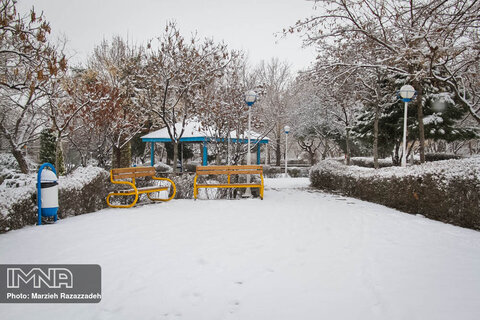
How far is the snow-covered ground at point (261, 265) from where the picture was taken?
93.0 inches

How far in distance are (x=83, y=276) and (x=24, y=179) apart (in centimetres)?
588

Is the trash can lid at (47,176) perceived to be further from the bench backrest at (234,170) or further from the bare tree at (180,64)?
the bare tree at (180,64)

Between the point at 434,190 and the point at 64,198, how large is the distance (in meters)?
6.91

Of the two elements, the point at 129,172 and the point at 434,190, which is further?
the point at 129,172

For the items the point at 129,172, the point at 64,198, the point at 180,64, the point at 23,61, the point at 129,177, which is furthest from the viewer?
the point at 180,64

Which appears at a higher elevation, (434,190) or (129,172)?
(129,172)

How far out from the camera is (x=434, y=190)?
5.62 metres

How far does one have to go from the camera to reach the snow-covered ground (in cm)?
236

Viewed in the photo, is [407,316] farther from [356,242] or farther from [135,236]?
[135,236]

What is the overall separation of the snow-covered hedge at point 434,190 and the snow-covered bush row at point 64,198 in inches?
265

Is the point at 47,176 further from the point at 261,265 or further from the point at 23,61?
the point at 261,265

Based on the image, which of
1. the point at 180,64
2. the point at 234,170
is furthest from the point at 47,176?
the point at 180,64

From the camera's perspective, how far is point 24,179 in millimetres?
7395

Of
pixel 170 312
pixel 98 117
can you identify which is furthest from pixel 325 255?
pixel 98 117
